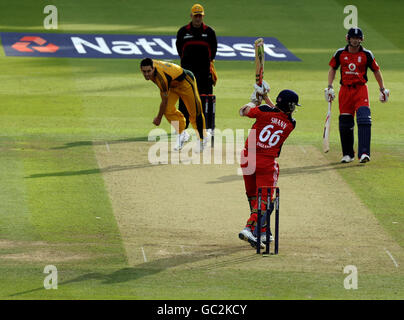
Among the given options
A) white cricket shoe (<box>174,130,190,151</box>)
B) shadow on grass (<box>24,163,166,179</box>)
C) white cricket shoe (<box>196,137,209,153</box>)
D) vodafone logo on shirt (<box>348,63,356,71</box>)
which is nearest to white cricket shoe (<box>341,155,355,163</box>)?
vodafone logo on shirt (<box>348,63,356,71</box>)

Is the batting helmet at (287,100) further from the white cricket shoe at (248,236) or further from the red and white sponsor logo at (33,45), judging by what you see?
the red and white sponsor logo at (33,45)

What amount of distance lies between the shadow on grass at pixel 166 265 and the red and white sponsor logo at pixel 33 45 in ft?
41.5

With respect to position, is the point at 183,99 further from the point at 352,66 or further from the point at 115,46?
the point at 115,46

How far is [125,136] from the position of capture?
593 inches

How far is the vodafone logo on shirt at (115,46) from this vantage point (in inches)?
836

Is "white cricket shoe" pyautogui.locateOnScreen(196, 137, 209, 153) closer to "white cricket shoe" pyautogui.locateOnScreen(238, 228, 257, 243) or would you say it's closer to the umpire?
the umpire

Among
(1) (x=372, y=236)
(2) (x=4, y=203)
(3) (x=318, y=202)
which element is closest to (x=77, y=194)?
(2) (x=4, y=203)

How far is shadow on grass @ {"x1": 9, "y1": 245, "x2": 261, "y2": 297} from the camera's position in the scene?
8.76 meters

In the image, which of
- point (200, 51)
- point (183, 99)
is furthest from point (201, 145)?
point (200, 51)

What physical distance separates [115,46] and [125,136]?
24.2 feet

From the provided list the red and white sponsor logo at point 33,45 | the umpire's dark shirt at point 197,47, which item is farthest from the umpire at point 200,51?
the red and white sponsor logo at point 33,45

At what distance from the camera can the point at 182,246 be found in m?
9.88

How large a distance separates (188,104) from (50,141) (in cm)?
230

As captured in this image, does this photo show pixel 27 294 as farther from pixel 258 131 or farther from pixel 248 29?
pixel 248 29
